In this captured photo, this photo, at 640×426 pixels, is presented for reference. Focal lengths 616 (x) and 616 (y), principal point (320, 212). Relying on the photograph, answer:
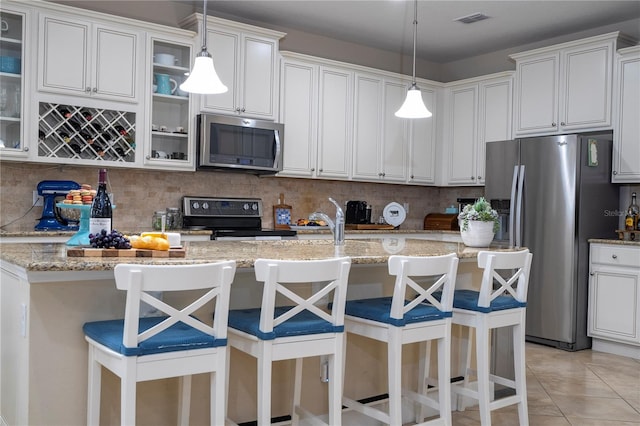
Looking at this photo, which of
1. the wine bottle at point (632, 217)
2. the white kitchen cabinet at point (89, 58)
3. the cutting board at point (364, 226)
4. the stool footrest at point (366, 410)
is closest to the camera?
the stool footrest at point (366, 410)

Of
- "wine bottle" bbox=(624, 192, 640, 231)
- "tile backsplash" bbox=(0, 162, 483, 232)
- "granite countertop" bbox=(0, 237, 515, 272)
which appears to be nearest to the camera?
"granite countertop" bbox=(0, 237, 515, 272)

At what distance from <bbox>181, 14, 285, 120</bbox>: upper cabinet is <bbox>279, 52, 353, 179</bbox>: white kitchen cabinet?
16cm

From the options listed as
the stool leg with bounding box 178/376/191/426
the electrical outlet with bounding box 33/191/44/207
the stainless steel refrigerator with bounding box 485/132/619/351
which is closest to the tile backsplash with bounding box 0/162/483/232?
the electrical outlet with bounding box 33/191/44/207

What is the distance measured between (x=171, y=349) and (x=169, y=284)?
22 cm

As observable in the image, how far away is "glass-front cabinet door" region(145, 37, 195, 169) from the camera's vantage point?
4.70 m

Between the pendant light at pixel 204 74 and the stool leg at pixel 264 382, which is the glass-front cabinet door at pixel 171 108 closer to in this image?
the pendant light at pixel 204 74

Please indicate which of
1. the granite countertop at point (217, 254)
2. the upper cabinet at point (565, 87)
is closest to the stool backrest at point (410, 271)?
the granite countertop at point (217, 254)

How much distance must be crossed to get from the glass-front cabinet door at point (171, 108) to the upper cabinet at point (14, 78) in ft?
2.94

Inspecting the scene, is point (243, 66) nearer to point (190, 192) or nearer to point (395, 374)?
point (190, 192)

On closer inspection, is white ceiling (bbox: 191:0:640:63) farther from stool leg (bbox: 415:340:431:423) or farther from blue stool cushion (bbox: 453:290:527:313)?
stool leg (bbox: 415:340:431:423)

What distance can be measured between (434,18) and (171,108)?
2337 millimetres

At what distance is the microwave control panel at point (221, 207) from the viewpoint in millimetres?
4969

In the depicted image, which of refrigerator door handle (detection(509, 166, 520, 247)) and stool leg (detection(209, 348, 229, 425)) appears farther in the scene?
refrigerator door handle (detection(509, 166, 520, 247))

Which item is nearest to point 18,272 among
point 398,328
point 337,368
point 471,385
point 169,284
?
point 169,284
